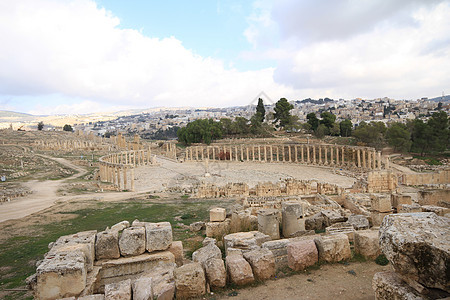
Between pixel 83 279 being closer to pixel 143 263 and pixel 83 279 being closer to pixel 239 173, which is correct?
pixel 143 263

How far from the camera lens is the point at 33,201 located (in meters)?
23.9

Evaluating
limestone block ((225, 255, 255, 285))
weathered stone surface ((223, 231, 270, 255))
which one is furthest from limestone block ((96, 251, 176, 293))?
weathered stone surface ((223, 231, 270, 255))

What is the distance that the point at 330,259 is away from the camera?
26.8 ft

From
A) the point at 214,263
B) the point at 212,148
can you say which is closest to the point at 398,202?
the point at 214,263

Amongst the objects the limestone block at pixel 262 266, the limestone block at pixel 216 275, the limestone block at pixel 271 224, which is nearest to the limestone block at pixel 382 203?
the limestone block at pixel 271 224

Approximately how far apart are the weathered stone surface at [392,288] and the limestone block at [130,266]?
5.25m

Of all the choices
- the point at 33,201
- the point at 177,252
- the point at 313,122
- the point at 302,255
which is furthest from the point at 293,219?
the point at 313,122

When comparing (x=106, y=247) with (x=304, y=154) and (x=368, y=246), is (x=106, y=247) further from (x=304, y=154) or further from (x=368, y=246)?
(x=304, y=154)

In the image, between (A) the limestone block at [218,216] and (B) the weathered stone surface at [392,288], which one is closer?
(B) the weathered stone surface at [392,288]

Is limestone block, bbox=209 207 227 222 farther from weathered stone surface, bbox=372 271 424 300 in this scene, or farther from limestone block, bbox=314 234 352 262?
weathered stone surface, bbox=372 271 424 300

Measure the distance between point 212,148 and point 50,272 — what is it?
67602 mm

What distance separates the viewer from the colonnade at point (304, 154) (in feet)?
173

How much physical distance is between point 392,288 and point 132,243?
6.81 m

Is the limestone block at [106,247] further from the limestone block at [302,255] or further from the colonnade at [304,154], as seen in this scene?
the colonnade at [304,154]
